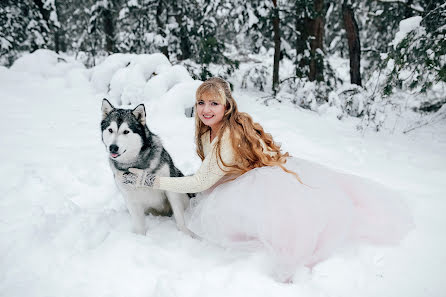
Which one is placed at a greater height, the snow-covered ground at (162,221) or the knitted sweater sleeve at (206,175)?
the knitted sweater sleeve at (206,175)

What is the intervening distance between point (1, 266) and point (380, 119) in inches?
234

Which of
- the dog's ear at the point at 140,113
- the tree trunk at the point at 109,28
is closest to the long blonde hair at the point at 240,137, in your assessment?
the dog's ear at the point at 140,113

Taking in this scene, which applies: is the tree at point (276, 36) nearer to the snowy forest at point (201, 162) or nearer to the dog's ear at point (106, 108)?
the snowy forest at point (201, 162)

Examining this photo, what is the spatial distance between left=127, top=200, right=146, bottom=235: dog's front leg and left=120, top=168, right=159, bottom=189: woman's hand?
Result: 352 mm

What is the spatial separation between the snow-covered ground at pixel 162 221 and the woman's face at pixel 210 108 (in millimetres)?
1118

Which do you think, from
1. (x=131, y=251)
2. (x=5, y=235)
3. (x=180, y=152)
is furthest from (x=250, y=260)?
(x=180, y=152)

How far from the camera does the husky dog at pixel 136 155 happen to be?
2.10 metres

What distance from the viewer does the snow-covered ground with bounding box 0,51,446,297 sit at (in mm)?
1762

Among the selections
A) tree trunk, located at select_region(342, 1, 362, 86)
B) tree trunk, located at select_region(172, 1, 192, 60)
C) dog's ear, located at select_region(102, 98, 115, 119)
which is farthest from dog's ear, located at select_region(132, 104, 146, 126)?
tree trunk, located at select_region(172, 1, 192, 60)

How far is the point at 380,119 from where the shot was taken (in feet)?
16.6

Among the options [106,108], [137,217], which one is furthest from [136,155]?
[137,217]

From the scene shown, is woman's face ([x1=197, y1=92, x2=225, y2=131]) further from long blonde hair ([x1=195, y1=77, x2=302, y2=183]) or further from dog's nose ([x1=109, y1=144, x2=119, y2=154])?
dog's nose ([x1=109, y1=144, x2=119, y2=154])

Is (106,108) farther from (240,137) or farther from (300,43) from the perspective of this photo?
(300,43)

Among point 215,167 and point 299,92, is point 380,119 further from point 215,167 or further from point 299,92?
point 215,167
